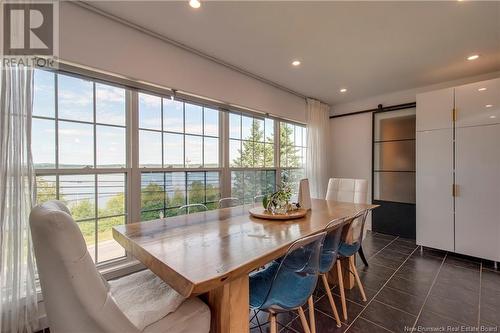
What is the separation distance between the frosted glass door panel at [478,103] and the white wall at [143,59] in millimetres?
2688

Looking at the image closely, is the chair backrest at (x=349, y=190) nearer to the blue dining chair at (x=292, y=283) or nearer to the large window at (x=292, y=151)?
the large window at (x=292, y=151)

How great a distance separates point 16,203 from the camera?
1511 mm

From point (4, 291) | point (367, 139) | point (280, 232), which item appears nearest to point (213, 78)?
point (280, 232)

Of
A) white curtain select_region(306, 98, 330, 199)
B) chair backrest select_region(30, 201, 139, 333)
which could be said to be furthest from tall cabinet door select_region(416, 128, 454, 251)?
chair backrest select_region(30, 201, 139, 333)

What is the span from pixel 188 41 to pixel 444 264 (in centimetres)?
411

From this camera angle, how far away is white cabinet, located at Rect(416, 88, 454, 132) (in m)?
3.02

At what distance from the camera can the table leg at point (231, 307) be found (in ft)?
3.58

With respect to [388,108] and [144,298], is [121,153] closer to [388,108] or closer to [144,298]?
[144,298]

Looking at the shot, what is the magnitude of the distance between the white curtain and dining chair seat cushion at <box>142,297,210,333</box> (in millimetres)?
3385

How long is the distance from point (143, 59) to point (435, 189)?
4.08 metres

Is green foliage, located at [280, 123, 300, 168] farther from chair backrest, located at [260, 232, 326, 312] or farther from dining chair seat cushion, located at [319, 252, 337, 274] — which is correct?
chair backrest, located at [260, 232, 326, 312]

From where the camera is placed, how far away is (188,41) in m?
2.39

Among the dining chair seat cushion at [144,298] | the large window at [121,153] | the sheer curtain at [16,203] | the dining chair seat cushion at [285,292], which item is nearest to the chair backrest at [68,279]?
the dining chair seat cushion at [144,298]

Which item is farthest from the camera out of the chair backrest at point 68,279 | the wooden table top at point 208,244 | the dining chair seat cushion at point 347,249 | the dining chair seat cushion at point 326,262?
the dining chair seat cushion at point 347,249
